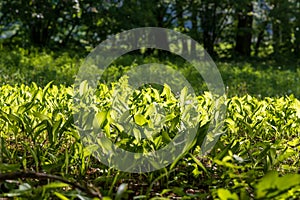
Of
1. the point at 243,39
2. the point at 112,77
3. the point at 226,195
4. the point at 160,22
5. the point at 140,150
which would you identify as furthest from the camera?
the point at 243,39

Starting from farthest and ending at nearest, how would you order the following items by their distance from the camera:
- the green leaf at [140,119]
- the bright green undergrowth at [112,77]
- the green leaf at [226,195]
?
1. the bright green undergrowth at [112,77]
2. the green leaf at [140,119]
3. the green leaf at [226,195]

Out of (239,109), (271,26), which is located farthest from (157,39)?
(239,109)

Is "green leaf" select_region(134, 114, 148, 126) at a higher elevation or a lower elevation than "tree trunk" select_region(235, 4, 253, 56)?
lower

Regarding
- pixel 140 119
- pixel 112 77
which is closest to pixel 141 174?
pixel 140 119

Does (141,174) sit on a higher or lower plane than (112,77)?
lower

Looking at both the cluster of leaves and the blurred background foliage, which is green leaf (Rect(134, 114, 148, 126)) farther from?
the blurred background foliage

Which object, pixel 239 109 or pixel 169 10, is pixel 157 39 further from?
pixel 239 109

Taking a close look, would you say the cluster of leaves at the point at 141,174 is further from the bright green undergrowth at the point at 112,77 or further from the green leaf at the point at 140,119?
the bright green undergrowth at the point at 112,77

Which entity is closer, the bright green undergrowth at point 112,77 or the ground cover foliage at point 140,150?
the ground cover foliage at point 140,150

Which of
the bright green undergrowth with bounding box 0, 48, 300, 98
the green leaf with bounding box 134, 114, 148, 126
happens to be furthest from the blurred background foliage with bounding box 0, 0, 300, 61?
the green leaf with bounding box 134, 114, 148, 126

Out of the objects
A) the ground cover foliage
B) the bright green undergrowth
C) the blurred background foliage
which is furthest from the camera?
the blurred background foliage

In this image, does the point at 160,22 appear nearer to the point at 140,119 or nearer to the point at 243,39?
the point at 243,39

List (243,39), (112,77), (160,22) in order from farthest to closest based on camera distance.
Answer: (243,39) → (160,22) → (112,77)

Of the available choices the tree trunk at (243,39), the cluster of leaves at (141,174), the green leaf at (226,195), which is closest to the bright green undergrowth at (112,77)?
the cluster of leaves at (141,174)
